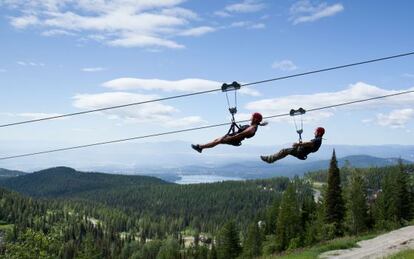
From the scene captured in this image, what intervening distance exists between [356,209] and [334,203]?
3.76 m

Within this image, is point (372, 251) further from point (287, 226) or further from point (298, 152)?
point (287, 226)

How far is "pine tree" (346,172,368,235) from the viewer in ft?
237

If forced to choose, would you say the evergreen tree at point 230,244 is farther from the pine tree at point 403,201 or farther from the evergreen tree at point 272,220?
the pine tree at point 403,201

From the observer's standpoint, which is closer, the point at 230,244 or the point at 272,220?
the point at 230,244

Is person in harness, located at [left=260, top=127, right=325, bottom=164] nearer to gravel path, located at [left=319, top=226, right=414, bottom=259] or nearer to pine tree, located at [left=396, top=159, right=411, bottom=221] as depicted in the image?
gravel path, located at [left=319, top=226, right=414, bottom=259]

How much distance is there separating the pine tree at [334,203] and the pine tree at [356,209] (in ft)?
4.52

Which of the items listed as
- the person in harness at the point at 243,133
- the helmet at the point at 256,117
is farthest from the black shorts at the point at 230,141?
the helmet at the point at 256,117

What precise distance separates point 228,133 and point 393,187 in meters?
69.3

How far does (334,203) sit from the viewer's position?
7206cm

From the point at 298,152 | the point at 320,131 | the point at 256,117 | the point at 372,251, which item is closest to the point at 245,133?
the point at 256,117

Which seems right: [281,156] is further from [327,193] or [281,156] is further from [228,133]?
[327,193]

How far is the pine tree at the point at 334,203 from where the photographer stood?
71.2 m

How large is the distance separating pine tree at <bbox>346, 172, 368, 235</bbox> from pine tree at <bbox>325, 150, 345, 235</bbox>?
1377 mm

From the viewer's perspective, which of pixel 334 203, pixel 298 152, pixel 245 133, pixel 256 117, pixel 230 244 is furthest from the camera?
pixel 230 244
